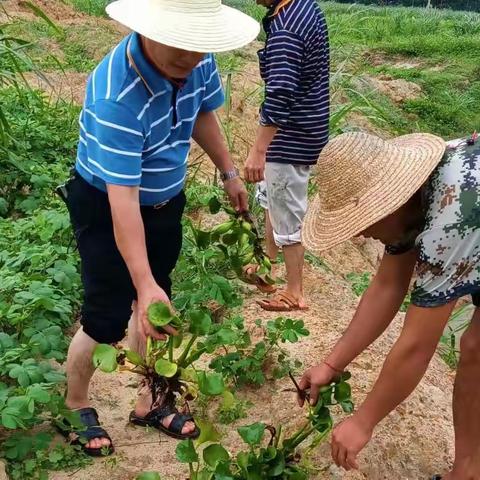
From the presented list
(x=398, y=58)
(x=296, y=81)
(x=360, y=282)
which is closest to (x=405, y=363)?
(x=296, y=81)

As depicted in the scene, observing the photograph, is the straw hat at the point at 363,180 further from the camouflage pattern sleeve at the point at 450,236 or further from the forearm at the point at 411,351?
the forearm at the point at 411,351

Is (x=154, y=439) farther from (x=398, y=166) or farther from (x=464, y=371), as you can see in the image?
(x=398, y=166)

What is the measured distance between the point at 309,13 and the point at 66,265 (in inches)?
51.8

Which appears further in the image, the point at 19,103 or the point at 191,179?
the point at 19,103

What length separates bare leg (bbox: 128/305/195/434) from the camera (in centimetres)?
226

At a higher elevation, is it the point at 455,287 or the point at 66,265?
the point at 455,287

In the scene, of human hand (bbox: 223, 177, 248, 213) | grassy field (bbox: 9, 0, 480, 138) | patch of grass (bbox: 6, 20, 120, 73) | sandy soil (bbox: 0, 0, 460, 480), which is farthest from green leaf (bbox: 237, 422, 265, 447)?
patch of grass (bbox: 6, 20, 120, 73)

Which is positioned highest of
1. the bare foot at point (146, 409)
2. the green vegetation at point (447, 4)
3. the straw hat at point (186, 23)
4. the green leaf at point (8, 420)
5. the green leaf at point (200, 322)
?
the straw hat at point (186, 23)

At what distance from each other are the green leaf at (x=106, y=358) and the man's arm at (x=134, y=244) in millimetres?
90

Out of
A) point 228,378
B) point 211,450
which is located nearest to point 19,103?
point 228,378

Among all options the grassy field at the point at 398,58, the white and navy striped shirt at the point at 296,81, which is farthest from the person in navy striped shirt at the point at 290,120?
the grassy field at the point at 398,58

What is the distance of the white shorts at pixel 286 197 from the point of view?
301cm

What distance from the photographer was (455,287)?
159 centimetres

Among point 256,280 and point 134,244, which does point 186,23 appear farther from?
point 256,280
